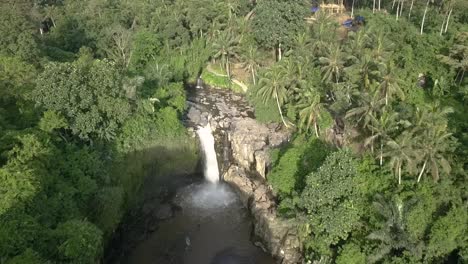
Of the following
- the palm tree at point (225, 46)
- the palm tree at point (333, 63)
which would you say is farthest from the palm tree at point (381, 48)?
the palm tree at point (225, 46)

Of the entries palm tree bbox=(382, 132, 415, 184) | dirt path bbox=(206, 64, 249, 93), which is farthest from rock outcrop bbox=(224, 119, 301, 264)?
dirt path bbox=(206, 64, 249, 93)

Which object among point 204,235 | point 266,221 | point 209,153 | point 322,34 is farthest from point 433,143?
point 322,34

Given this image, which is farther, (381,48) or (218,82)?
(218,82)

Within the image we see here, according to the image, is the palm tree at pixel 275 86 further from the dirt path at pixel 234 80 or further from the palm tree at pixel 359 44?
the dirt path at pixel 234 80

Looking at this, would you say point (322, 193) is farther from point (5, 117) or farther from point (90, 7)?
point (90, 7)

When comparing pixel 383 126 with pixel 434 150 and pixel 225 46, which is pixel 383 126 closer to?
pixel 434 150

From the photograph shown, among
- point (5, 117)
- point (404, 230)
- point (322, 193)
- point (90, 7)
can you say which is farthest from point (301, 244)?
point (90, 7)

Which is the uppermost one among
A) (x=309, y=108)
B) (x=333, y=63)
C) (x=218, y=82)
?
(x=333, y=63)
